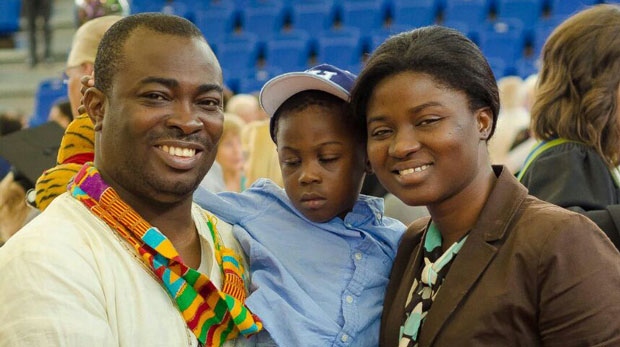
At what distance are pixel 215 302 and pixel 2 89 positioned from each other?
8.63 m

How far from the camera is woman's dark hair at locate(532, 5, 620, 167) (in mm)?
2568

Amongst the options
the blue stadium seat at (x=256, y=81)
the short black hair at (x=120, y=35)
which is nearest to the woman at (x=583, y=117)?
the short black hair at (x=120, y=35)

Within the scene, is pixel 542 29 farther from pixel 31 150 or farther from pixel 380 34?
pixel 31 150

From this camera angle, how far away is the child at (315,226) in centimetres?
204

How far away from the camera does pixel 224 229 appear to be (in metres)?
2.15

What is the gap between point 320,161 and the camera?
227cm

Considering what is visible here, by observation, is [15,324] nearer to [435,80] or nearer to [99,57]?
[99,57]

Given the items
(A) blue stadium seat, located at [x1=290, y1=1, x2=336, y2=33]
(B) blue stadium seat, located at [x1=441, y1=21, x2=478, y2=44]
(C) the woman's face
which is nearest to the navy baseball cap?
(C) the woman's face

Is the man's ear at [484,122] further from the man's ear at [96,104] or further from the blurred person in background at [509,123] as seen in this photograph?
the blurred person in background at [509,123]

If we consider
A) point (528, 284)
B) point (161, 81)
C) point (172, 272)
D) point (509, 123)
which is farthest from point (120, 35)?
point (509, 123)

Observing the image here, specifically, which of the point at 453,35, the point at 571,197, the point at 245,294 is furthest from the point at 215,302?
the point at 571,197

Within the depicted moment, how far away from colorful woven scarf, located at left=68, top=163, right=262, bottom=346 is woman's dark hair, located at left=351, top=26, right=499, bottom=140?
537mm

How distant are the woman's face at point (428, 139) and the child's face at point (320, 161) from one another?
0.30m

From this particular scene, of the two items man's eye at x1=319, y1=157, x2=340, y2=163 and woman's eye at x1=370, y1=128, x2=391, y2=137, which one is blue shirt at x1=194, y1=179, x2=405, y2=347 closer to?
man's eye at x1=319, y1=157, x2=340, y2=163
